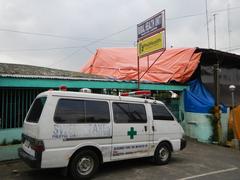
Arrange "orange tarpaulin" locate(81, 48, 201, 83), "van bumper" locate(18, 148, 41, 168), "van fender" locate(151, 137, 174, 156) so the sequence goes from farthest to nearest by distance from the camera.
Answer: "orange tarpaulin" locate(81, 48, 201, 83), "van fender" locate(151, 137, 174, 156), "van bumper" locate(18, 148, 41, 168)

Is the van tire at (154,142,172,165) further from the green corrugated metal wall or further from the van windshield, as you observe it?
the green corrugated metal wall

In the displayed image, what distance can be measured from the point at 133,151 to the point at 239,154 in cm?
635

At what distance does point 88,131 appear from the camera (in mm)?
7426

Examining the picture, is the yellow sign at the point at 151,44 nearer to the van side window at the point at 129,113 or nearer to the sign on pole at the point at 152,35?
the sign on pole at the point at 152,35

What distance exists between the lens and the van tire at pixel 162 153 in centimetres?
913

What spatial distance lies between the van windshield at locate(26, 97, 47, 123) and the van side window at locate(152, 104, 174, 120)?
344cm

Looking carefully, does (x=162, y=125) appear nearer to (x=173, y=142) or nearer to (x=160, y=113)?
(x=160, y=113)

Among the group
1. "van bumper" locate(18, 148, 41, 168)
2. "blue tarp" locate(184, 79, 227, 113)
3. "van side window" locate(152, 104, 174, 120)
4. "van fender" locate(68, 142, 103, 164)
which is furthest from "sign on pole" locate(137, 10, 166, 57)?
"van bumper" locate(18, 148, 41, 168)

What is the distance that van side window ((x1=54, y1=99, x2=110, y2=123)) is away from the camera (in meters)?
7.04

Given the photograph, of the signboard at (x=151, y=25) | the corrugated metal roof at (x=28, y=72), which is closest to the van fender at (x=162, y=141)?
the corrugated metal roof at (x=28, y=72)

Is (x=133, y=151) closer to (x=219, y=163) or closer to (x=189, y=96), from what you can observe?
(x=219, y=163)

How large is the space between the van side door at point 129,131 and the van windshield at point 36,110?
1.91 metres

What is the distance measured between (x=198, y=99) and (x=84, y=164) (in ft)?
30.8

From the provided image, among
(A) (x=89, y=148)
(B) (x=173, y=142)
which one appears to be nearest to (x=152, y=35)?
(B) (x=173, y=142)
